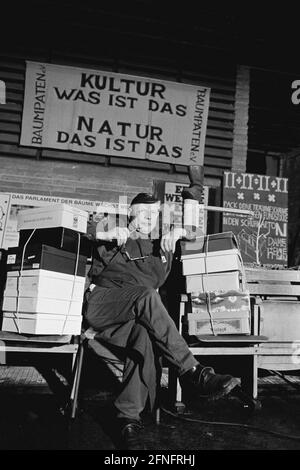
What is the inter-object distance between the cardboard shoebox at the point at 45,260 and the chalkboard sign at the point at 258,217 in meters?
3.24

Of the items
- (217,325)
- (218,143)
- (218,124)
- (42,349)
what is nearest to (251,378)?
(217,325)

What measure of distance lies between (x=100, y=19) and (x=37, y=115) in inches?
72.4

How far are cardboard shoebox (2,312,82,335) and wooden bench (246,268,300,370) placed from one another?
5.58 ft

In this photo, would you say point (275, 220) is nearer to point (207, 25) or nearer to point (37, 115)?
point (207, 25)

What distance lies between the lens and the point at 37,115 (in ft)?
19.8

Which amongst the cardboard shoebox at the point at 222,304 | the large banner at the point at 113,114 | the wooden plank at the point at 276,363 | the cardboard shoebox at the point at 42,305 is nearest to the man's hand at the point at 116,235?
the cardboard shoebox at the point at 42,305

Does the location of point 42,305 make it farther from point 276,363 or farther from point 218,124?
point 218,124

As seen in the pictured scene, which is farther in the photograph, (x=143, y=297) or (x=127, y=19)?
(x=127, y=19)

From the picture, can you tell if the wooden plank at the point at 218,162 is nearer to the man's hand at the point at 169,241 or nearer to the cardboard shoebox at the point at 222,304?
the man's hand at the point at 169,241

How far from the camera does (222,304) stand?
3.55 metres

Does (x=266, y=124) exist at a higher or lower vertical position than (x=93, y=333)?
higher

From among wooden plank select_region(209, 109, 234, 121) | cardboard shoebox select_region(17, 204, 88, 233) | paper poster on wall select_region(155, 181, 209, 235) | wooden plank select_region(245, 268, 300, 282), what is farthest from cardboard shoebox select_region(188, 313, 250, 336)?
wooden plank select_region(209, 109, 234, 121)

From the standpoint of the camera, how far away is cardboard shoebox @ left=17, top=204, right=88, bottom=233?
11.2 feet

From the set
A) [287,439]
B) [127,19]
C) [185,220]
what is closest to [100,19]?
[127,19]
